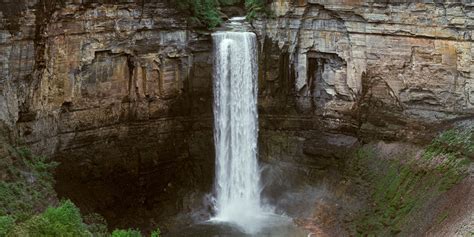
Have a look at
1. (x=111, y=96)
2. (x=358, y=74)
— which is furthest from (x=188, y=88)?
(x=358, y=74)

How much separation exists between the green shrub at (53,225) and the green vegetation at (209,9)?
15.8 metres

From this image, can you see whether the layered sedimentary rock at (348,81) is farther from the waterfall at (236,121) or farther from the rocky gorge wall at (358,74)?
the waterfall at (236,121)

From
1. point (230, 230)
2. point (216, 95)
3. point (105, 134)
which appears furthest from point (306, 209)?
point (105, 134)

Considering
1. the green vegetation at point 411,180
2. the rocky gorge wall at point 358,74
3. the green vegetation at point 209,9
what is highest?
the green vegetation at point 209,9

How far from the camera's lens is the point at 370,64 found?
34750 mm

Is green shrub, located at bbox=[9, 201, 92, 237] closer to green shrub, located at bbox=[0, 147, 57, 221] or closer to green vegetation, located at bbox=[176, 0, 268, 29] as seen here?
green shrub, located at bbox=[0, 147, 57, 221]

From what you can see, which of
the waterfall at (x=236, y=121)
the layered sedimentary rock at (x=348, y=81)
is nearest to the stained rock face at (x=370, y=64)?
the layered sedimentary rock at (x=348, y=81)

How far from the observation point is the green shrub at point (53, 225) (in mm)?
20094

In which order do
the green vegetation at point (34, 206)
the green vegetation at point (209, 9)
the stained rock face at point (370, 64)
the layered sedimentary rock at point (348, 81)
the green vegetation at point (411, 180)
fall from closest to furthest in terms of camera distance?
the green vegetation at point (34, 206), the green vegetation at point (411, 180), the stained rock face at point (370, 64), the layered sedimentary rock at point (348, 81), the green vegetation at point (209, 9)

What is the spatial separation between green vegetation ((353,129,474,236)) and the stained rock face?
160 centimetres

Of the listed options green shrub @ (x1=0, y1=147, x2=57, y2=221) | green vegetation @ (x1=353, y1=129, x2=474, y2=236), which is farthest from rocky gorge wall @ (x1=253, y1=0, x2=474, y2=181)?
green shrub @ (x1=0, y1=147, x2=57, y2=221)

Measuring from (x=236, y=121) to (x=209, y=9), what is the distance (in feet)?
18.8

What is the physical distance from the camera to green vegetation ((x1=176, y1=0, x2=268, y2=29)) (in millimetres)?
35562

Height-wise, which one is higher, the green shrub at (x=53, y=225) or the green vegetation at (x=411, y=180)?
the green shrub at (x=53, y=225)
